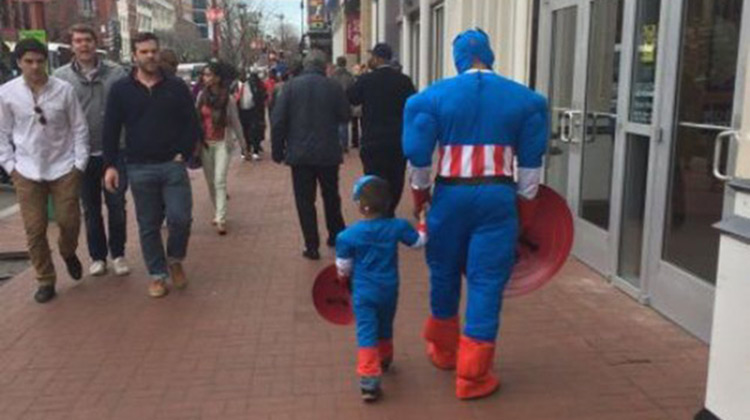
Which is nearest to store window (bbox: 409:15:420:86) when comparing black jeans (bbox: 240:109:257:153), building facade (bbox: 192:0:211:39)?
black jeans (bbox: 240:109:257:153)

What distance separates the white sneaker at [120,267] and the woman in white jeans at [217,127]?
5.54 feet

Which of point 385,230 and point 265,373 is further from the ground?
point 385,230

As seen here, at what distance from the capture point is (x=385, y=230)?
13.4 ft

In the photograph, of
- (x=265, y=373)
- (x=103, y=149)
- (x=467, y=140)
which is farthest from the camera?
(x=103, y=149)

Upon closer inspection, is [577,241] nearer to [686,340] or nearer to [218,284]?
[686,340]

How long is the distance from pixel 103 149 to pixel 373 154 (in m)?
2.52

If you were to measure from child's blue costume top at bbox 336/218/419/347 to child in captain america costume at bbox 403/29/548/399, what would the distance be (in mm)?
208

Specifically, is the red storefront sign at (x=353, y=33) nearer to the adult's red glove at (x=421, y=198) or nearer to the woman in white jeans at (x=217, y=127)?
the woman in white jeans at (x=217, y=127)

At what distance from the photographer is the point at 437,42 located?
13133 millimetres

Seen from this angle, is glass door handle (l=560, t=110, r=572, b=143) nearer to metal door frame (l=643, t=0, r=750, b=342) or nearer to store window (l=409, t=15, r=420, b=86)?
metal door frame (l=643, t=0, r=750, b=342)

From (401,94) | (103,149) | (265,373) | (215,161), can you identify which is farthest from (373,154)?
(265,373)

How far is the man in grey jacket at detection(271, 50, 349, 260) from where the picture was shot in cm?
711

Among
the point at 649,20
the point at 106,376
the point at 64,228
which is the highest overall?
the point at 649,20

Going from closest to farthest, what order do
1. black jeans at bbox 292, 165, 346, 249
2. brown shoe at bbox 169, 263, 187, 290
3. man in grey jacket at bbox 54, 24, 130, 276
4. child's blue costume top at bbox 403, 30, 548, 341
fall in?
child's blue costume top at bbox 403, 30, 548, 341 < brown shoe at bbox 169, 263, 187, 290 < man in grey jacket at bbox 54, 24, 130, 276 < black jeans at bbox 292, 165, 346, 249
